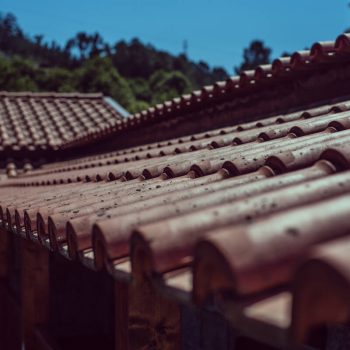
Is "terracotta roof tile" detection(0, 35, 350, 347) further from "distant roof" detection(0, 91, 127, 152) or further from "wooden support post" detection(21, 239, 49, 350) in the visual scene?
"distant roof" detection(0, 91, 127, 152)

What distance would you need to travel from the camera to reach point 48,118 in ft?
35.3

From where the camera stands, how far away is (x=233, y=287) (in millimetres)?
937

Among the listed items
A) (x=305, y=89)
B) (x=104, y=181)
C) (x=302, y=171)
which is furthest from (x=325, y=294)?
(x=305, y=89)

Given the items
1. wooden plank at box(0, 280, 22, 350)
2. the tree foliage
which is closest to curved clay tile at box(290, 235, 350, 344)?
wooden plank at box(0, 280, 22, 350)

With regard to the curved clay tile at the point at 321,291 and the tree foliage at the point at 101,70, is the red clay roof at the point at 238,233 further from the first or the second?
the tree foliage at the point at 101,70

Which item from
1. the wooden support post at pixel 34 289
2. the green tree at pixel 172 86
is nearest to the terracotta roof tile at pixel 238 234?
the wooden support post at pixel 34 289

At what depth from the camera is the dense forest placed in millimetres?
29531

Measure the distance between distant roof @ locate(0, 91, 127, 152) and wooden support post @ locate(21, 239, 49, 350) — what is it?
479 centimetres

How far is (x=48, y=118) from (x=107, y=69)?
20873 millimetres

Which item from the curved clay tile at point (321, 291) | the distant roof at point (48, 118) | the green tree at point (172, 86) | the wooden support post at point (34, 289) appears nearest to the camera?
the curved clay tile at point (321, 291)

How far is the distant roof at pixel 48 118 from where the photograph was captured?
9476 mm

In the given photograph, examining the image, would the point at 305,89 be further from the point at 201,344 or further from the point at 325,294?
the point at 325,294

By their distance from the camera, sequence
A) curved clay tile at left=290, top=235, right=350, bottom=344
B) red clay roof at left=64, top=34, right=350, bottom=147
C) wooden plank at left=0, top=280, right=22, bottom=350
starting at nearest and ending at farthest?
curved clay tile at left=290, top=235, right=350, bottom=344
red clay roof at left=64, top=34, right=350, bottom=147
wooden plank at left=0, top=280, right=22, bottom=350

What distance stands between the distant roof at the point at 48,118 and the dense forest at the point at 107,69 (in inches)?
620
